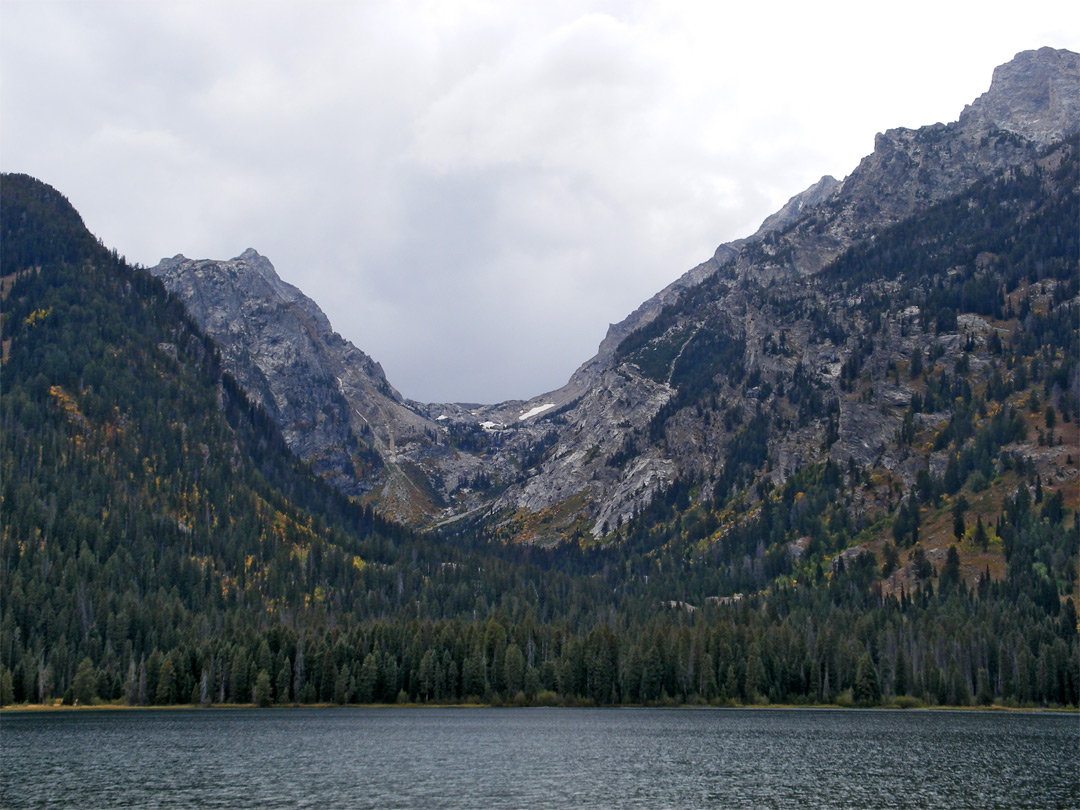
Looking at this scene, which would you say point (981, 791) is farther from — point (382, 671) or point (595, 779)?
point (382, 671)

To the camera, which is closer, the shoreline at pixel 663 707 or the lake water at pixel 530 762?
the lake water at pixel 530 762

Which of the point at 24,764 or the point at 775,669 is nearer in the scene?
the point at 24,764

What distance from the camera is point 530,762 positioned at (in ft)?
305

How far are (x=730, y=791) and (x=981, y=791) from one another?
21427mm

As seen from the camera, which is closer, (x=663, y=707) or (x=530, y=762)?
(x=530, y=762)

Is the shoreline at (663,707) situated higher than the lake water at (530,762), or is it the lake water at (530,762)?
the lake water at (530,762)

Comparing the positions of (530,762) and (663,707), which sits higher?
(530,762)

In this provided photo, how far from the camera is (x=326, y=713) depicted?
503 feet

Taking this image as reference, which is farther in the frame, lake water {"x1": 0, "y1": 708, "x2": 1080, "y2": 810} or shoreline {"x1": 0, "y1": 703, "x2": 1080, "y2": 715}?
shoreline {"x1": 0, "y1": 703, "x2": 1080, "y2": 715}

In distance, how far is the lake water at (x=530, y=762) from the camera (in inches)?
2795

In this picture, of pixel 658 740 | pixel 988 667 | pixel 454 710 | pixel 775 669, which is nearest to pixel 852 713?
pixel 775 669

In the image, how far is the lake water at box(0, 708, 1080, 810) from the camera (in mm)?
71000

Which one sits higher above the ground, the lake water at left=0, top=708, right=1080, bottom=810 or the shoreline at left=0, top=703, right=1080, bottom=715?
the lake water at left=0, top=708, right=1080, bottom=810

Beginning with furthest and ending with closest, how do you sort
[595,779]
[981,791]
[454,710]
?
[454,710], [595,779], [981,791]
